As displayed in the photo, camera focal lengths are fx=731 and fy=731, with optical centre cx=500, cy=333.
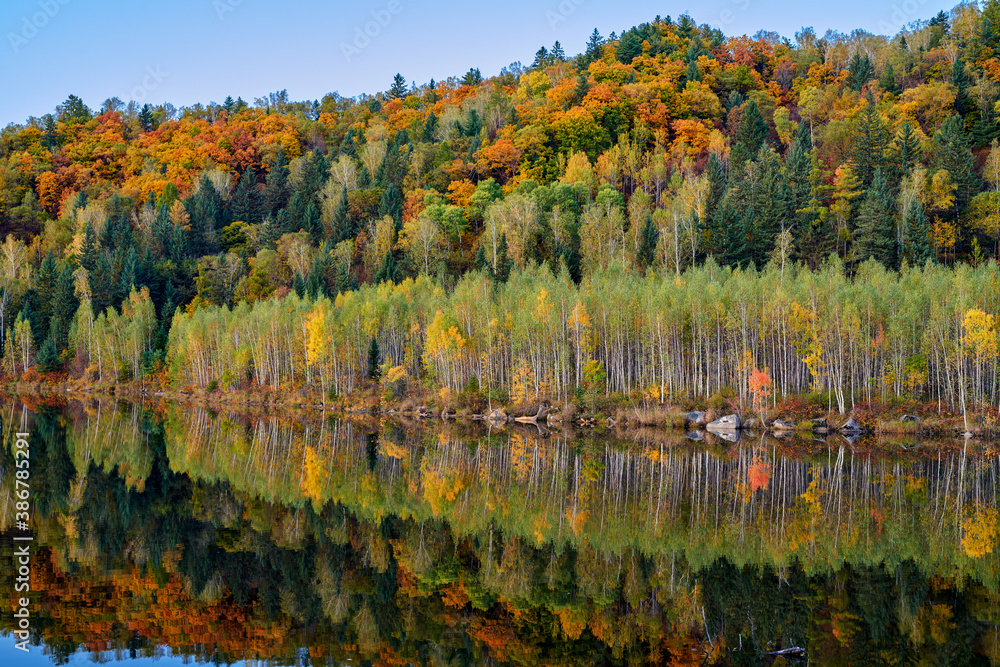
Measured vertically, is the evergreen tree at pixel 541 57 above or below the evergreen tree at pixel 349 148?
above

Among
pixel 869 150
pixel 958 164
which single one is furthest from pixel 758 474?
pixel 869 150

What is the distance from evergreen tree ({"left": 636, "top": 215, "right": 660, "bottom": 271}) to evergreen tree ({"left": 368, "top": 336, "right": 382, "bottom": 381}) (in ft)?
104

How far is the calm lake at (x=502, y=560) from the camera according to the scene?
15.7 metres

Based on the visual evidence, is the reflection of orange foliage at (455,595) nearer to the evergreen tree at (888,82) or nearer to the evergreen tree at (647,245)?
the evergreen tree at (647,245)

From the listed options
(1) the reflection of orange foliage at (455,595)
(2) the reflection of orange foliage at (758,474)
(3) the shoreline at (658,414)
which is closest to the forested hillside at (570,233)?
(3) the shoreline at (658,414)

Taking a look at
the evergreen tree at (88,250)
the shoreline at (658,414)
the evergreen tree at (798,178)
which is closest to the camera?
the shoreline at (658,414)

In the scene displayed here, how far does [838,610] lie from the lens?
57.3 feet

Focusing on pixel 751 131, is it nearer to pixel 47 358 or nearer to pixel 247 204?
pixel 247 204

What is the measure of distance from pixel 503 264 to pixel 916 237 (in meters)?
43.7

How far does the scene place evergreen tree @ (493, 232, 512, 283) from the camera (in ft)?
276

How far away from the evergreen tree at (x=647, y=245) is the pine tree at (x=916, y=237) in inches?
1004

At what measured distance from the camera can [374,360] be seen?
77.2m

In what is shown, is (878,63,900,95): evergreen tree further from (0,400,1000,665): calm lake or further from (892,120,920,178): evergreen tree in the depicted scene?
(0,400,1000,665): calm lake

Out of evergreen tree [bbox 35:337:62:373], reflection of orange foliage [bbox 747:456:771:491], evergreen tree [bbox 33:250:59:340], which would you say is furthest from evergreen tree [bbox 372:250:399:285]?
reflection of orange foliage [bbox 747:456:771:491]
